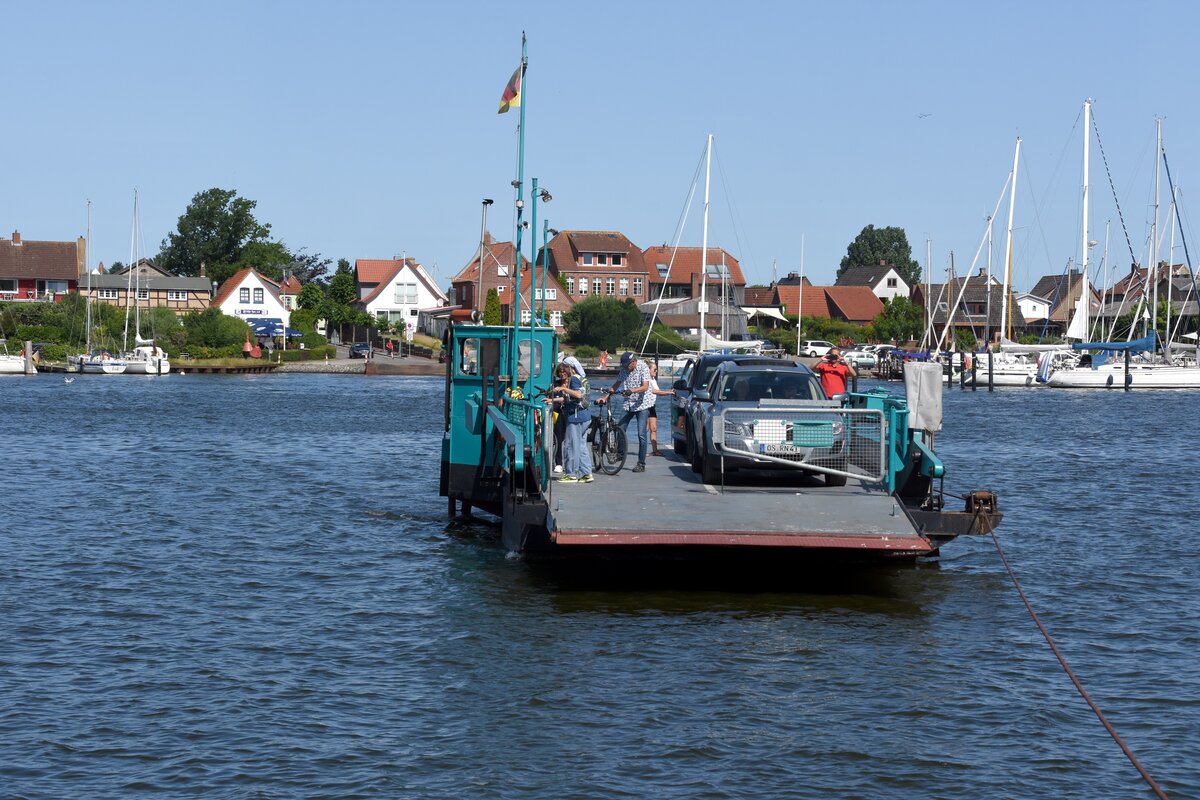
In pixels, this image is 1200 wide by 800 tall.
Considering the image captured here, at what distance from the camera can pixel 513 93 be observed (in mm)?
22297

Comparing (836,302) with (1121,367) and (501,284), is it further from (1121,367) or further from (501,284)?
(1121,367)

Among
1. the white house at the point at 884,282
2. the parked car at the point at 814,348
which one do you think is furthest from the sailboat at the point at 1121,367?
the white house at the point at 884,282

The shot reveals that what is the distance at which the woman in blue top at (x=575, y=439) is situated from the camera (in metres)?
18.8

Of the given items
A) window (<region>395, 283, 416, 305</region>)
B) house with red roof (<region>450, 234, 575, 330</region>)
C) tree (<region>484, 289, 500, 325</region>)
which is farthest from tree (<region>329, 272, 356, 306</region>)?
tree (<region>484, 289, 500, 325</region>)

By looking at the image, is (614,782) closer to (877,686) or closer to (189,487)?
(877,686)

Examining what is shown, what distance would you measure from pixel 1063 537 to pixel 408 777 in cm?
1523

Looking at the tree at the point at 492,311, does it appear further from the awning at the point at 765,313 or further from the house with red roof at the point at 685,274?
the awning at the point at 765,313

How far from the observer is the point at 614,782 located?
1036 cm

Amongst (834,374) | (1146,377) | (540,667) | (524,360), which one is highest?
(524,360)

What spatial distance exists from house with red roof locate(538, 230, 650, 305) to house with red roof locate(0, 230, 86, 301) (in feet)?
140

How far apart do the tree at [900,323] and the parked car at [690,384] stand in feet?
319

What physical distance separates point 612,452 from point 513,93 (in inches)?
238

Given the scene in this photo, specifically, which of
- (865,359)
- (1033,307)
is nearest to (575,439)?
(865,359)

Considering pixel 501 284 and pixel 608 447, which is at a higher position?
pixel 501 284
